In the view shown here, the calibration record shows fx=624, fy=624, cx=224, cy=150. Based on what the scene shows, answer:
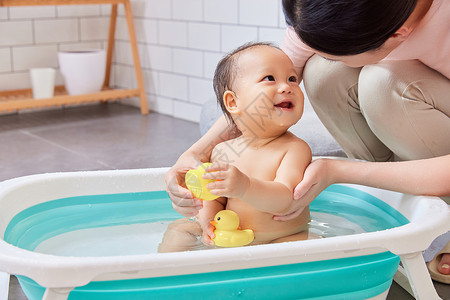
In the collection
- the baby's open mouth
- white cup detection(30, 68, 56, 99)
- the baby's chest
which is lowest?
white cup detection(30, 68, 56, 99)

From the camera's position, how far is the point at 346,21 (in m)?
1.03

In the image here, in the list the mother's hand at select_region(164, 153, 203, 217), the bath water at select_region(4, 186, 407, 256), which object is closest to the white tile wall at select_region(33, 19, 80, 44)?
the bath water at select_region(4, 186, 407, 256)

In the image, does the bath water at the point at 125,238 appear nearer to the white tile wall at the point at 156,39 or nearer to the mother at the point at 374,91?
the mother at the point at 374,91

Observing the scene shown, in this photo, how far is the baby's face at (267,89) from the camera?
1217 millimetres

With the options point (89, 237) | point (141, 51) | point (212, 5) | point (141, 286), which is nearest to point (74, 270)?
point (141, 286)

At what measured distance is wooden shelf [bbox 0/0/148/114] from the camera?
9.62ft

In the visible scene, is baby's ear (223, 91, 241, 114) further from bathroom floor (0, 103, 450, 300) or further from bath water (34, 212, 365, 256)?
bathroom floor (0, 103, 450, 300)

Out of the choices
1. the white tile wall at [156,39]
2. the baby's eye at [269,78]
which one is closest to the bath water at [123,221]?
the baby's eye at [269,78]

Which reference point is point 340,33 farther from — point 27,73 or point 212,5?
point 27,73

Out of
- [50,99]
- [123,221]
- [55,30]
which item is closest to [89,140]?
[50,99]

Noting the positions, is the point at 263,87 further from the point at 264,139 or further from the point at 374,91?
the point at 374,91

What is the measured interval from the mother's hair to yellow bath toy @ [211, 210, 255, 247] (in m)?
0.37

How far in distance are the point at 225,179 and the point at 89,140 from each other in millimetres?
1802

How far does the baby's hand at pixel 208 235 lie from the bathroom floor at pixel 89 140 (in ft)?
3.69
